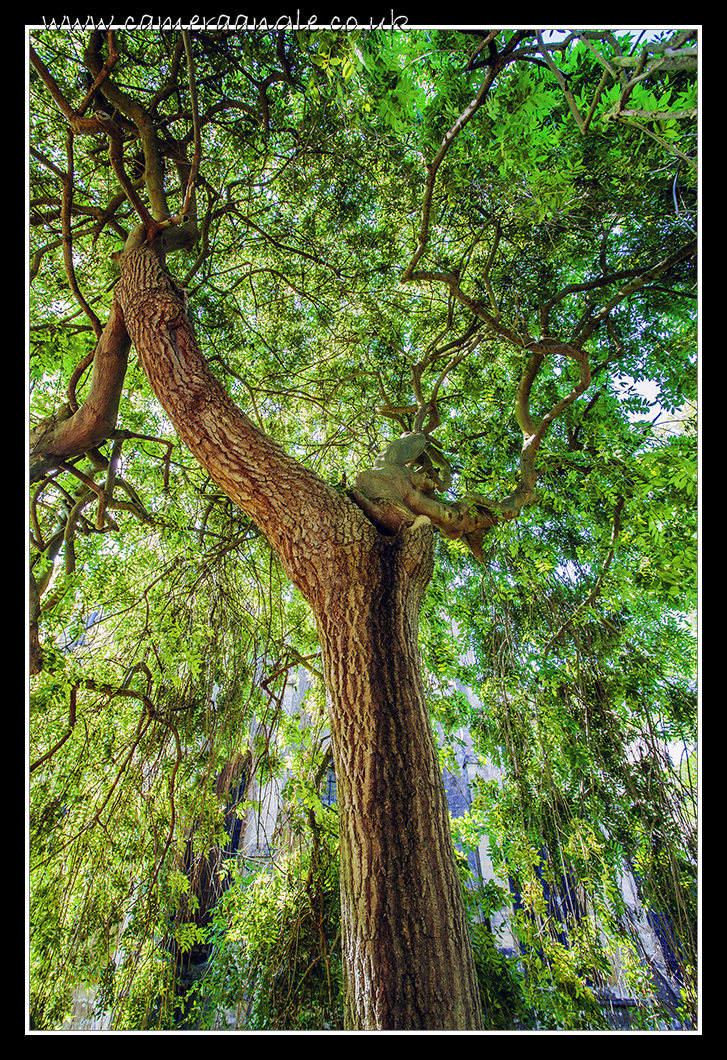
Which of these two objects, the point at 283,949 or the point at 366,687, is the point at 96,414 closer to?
the point at 366,687

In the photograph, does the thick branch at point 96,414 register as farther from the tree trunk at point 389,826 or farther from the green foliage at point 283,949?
the green foliage at point 283,949

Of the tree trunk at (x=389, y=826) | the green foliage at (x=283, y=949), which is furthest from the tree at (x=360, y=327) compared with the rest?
the green foliage at (x=283, y=949)

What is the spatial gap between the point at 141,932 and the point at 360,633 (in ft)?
7.15

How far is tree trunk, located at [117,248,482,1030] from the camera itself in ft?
4.45

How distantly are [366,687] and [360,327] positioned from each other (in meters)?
3.25

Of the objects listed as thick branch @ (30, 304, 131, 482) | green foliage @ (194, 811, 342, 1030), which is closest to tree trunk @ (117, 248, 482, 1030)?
thick branch @ (30, 304, 131, 482)

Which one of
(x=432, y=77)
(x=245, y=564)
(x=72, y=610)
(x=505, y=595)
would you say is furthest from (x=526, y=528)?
(x=72, y=610)

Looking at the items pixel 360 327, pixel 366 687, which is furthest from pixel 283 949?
pixel 360 327

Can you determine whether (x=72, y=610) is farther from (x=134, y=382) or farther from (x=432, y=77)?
(x=432, y=77)

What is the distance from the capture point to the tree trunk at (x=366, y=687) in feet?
4.45

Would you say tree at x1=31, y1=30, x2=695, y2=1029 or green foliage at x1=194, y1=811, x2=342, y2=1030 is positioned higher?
tree at x1=31, y1=30, x2=695, y2=1029

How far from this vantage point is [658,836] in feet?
7.96

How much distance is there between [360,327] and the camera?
4027 millimetres

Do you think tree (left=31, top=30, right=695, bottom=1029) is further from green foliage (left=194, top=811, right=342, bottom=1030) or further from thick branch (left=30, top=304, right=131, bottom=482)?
green foliage (left=194, top=811, right=342, bottom=1030)
